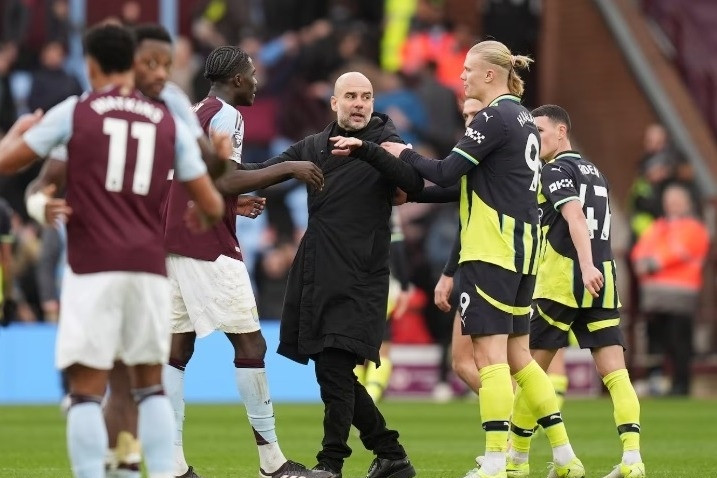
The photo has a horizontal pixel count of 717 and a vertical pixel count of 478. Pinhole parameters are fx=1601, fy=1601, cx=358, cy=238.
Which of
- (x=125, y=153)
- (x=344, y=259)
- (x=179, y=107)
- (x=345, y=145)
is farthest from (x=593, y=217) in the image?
(x=125, y=153)

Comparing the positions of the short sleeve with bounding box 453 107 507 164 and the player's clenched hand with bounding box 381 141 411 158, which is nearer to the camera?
the short sleeve with bounding box 453 107 507 164

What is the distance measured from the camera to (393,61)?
941 inches

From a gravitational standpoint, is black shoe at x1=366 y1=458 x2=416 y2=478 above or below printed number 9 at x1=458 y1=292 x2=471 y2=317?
below

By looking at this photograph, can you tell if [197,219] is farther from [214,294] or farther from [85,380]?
[214,294]

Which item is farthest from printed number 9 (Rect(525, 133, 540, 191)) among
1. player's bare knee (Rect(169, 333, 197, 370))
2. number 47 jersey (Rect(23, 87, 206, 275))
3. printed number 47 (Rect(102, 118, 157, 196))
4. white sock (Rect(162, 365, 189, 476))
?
Result: printed number 47 (Rect(102, 118, 157, 196))

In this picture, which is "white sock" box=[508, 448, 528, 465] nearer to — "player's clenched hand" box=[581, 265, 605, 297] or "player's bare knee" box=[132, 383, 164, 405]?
"player's clenched hand" box=[581, 265, 605, 297]

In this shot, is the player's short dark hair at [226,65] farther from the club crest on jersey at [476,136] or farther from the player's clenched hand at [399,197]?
the club crest on jersey at [476,136]

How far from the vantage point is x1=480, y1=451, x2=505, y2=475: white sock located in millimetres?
8836

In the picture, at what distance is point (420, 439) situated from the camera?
13.6 m

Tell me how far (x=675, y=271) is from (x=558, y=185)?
36.7 ft

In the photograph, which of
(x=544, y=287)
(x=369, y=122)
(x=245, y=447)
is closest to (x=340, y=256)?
(x=369, y=122)

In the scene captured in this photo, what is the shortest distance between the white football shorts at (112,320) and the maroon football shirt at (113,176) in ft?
0.19

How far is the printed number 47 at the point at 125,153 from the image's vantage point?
276 inches

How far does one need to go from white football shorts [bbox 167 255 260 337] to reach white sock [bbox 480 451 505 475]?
1616 millimetres
